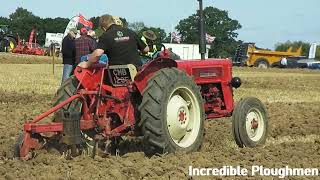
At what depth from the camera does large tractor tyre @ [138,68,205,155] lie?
18.4 ft

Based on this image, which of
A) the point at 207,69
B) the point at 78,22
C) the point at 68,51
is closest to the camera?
the point at 207,69

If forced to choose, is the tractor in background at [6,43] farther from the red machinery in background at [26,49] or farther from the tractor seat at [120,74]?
the tractor seat at [120,74]

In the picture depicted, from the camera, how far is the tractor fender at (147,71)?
19.5 ft

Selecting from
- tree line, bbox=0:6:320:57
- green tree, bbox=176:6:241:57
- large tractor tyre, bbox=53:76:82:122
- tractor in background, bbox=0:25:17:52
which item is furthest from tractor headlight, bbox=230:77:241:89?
green tree, bbox=176:6:241:57

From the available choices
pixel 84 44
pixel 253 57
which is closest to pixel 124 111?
pixel 84 44

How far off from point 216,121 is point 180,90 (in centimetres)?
348

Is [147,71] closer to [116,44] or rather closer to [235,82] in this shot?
[116,44]

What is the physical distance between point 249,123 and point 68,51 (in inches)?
182

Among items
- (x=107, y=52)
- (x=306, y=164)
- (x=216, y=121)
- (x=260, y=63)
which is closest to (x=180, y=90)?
(x=107, y=52)

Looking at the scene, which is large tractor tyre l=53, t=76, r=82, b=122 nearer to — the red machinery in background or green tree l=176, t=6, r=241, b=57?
the red machinery in background

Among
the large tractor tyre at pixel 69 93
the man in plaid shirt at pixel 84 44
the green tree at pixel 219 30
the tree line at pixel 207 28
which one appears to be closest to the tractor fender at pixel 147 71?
the large tractor tyre at pixel 69 93

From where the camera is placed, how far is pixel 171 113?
5918 millimetres

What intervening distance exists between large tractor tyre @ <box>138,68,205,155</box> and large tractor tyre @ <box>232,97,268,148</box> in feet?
2.32

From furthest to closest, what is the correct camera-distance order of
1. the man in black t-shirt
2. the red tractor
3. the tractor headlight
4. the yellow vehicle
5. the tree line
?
the tree line → the yellow vehicle → the tractor headlight → the man in black t-shirt → the red tractor
